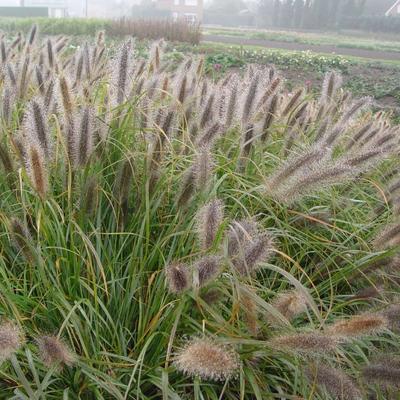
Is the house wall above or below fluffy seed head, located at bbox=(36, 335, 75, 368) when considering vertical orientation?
below

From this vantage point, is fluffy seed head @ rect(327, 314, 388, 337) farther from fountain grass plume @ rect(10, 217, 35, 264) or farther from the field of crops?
fountain grass plume @ rect(10, 217, 35, 264)

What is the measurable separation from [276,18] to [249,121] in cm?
1731

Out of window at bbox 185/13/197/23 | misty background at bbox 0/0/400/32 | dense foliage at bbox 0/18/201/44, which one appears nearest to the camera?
misty background at bbox 0/0/400/32

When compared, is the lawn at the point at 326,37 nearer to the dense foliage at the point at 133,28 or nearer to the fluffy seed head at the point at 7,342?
the dense foliage at the point at 133,28

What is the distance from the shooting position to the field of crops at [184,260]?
1414mm

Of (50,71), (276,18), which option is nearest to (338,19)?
(276,18)

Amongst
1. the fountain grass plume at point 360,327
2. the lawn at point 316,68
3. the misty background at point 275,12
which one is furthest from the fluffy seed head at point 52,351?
the misty background at point 275,12

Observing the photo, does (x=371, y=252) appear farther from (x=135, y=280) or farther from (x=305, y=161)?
(x=135, y=280)

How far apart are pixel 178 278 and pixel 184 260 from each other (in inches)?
16.0

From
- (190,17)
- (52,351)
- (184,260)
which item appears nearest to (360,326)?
(184,260)

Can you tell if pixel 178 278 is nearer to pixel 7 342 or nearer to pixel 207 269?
pixel 207 269

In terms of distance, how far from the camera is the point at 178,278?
1.37 meters

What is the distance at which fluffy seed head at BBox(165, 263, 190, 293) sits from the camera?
1.37 meters

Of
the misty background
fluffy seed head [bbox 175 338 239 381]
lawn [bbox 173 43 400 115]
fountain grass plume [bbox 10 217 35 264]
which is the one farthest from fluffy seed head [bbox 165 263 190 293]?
the misty background
